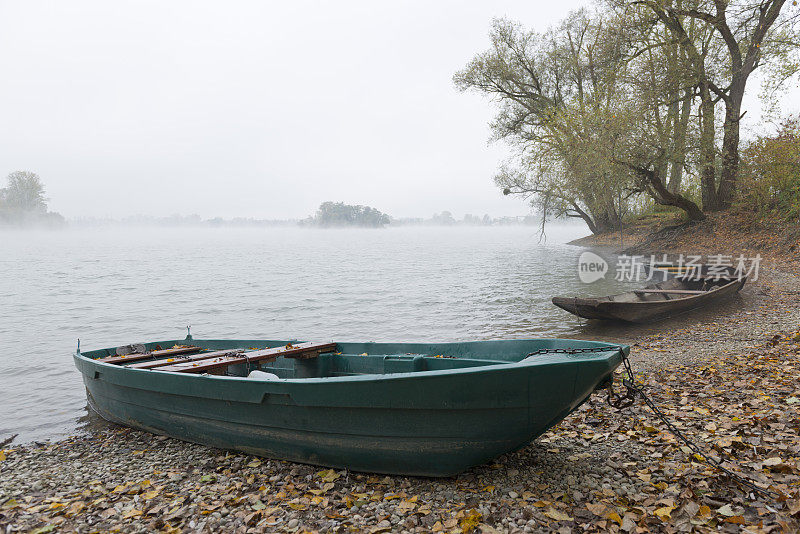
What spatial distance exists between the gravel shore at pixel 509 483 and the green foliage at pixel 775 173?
1902cm

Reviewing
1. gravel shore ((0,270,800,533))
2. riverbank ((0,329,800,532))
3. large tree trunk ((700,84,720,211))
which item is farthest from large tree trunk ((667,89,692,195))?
riverbank ((0,329,800,532))

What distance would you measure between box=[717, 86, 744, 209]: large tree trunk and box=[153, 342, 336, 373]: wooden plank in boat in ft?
83.3

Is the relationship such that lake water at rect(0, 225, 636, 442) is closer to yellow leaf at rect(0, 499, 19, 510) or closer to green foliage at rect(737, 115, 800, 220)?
yellow leaf at rect(0, 499, 19, 510)

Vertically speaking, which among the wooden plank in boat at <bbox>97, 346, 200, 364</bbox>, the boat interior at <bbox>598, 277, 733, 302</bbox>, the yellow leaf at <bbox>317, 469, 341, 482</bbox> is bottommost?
the yellow leaf at <bbox>317, 469, 341, 482</bbox>

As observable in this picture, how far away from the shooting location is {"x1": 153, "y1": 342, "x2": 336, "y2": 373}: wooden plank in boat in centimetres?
629

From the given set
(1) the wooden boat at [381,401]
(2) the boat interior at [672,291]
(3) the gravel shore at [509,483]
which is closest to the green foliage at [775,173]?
(2) the boat interior at [672,291]

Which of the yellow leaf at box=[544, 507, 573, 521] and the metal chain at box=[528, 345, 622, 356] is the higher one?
the metal chain at box=[528, 345, 622, 356]

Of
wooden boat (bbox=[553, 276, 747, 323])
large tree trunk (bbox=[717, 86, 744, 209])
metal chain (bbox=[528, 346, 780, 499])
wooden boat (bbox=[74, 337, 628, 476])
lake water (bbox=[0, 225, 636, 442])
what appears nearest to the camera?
metal chain (bbox=[528, 346, 780, 499])

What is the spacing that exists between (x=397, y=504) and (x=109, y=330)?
54.6 feet

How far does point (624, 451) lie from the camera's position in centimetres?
495

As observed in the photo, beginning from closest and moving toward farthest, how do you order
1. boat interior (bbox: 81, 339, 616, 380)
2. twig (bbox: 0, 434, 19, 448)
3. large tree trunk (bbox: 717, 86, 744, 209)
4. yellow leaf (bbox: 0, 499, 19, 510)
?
yellow leaf (bbox: 0, 499, 19, 510)
boat interior (bbox: 81, 339, 616, 380)
twig (bbox: 0, 434, 19, 448)
large tree trunk (bbox: 717, 86, 744, 209)

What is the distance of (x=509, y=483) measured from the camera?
4.60 metres

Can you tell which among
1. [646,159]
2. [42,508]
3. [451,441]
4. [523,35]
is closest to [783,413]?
[451,441]

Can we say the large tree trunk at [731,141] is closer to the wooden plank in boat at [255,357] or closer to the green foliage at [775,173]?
the green foliage at [775,173]
